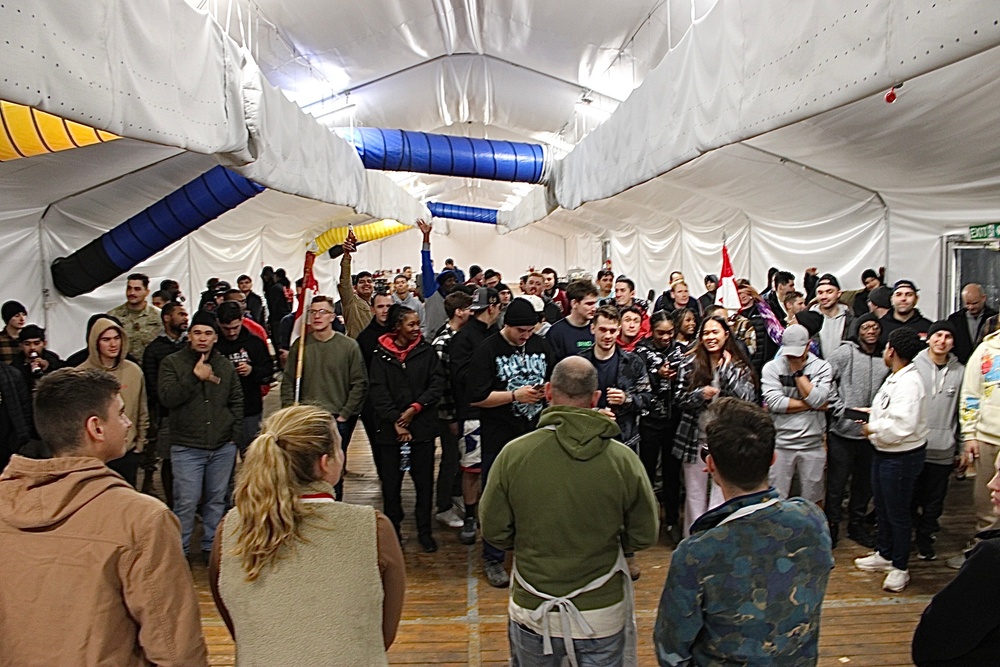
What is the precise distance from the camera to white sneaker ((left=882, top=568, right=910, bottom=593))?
3.50m

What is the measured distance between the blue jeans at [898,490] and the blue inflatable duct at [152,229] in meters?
4.96

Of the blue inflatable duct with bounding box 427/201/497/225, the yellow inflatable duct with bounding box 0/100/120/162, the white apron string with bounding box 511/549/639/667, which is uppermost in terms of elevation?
the blue inflatable duct with bounding box 427/201/497/225

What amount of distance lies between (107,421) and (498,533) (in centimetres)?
111

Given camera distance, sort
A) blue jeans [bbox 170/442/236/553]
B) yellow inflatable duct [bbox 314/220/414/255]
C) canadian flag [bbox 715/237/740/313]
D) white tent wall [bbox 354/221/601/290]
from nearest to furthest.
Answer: blue jeans [bbox 170/442/236/553] → canadian flag [bbox 715/237/740/313] → yellow inflatable duct [bbox 314/220/414/255] → white tent wall [bbox 354/221/601/290]

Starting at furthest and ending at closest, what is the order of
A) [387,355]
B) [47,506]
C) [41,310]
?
1. [41,310]
2. [387,355]
3. [47,506]

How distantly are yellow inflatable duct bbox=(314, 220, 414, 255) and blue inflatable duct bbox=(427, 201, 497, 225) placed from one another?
2.90 metres

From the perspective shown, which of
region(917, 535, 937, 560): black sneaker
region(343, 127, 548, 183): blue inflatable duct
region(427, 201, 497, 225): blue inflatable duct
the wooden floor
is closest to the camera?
the wooden floor

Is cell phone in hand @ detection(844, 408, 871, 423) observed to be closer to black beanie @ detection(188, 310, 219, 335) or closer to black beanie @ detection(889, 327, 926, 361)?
black beanie @ detection(889, 327, 926, 361)

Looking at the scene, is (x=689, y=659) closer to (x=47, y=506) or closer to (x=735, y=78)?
(x=47, y=506)

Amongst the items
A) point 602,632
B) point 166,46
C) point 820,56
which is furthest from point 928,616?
point 166,46

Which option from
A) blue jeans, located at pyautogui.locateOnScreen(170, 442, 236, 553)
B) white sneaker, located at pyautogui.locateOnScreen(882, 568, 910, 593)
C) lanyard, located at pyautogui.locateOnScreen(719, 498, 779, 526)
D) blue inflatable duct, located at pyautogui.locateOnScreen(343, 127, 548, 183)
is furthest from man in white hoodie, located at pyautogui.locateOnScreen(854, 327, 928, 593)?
blue inflatable duct, located at pyautogui.locateOnScreen(343, 127, 548, 183)

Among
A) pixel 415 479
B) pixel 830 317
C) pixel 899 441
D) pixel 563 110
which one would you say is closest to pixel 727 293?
pixel 830 317

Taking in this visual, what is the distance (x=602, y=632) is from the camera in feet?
6.64

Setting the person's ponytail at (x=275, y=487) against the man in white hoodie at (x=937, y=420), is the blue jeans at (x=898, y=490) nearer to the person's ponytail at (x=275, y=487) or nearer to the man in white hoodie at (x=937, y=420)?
the man in white hoodie at (x=937, y=420)
